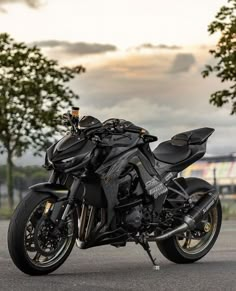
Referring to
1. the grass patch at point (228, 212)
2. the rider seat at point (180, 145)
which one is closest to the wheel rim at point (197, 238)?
the rider seat at point (180, 145)

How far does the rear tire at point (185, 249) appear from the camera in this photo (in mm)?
8352

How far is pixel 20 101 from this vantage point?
3309cm

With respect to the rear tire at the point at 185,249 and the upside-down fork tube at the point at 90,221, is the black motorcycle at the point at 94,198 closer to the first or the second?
the upside-down fork tube at the point at 90,221

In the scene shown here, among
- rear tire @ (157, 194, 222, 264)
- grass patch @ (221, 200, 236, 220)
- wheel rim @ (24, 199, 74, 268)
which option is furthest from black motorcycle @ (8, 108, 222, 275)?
grass patch @ (221, 200, 236, 220)

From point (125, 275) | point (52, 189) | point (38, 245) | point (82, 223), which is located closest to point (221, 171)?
point (125, 275)

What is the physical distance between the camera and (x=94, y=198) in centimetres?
731

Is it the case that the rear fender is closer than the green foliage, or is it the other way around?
the rear fender

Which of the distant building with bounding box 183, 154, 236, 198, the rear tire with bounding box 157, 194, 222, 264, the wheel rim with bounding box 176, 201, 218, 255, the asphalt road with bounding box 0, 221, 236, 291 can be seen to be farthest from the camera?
the distant building with bounding box 183, 154, 236, 198

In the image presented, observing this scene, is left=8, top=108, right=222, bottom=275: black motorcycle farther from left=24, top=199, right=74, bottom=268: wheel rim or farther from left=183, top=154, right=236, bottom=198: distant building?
left=183, top=154, right=236, bottom=198: distant building

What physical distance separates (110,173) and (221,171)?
40.2 meters

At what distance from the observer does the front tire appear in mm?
7027

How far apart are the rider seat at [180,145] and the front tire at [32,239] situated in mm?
1367

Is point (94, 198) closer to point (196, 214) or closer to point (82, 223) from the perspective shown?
point (82, 223)

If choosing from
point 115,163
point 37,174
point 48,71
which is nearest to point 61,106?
point 48,71
